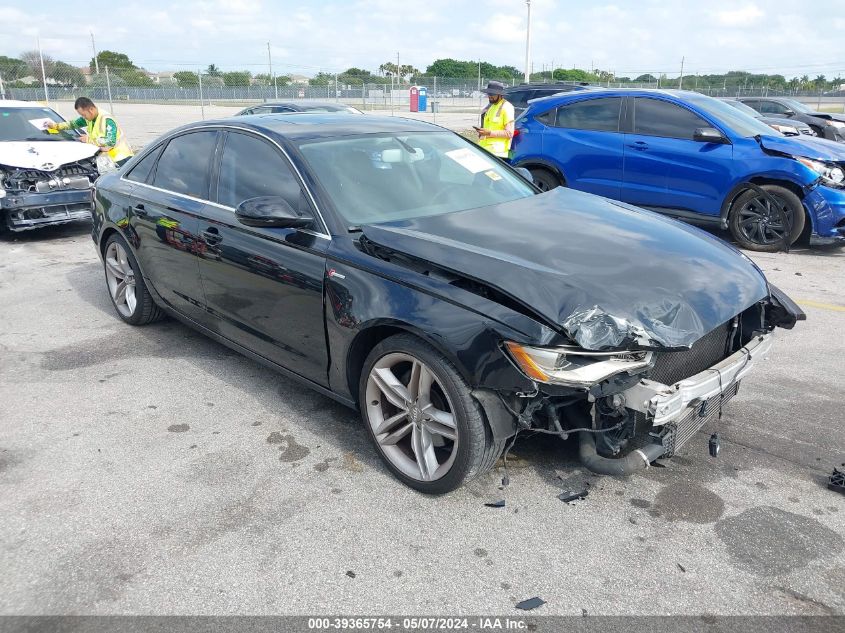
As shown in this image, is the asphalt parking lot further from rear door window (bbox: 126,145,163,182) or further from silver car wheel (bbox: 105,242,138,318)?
rear door window (bbox: 126,145,163,182)

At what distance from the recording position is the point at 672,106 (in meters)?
8.03

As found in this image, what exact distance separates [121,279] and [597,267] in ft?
13.3

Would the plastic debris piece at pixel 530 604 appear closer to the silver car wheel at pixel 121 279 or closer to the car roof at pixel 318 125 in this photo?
the car roof at pixel 318 125

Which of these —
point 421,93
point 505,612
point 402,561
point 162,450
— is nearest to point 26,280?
point 162,450

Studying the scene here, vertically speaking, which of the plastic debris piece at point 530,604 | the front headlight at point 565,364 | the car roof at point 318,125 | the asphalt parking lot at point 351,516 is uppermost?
the car roof at point 318,125

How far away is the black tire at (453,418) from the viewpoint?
287 cm

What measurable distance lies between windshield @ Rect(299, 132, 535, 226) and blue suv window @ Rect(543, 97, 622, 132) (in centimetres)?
458

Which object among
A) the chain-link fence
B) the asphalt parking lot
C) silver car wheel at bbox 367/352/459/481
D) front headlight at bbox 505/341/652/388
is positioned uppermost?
the chain-link fence

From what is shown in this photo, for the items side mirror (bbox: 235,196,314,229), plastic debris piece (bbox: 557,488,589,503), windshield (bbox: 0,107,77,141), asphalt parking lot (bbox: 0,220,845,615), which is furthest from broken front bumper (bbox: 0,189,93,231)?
plastic debris piece (bbox: 557,488,589,503)

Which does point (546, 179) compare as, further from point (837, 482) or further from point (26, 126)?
point (26, 126)

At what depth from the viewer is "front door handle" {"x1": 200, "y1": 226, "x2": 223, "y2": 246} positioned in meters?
4.08

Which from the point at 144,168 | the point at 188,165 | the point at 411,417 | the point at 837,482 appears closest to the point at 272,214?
the point at 411,417

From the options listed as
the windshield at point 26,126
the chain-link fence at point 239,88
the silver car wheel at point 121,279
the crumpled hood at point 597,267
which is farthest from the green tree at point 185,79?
the crumpled hood at point 597,267

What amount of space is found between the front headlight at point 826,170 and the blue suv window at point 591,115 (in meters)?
2.14
